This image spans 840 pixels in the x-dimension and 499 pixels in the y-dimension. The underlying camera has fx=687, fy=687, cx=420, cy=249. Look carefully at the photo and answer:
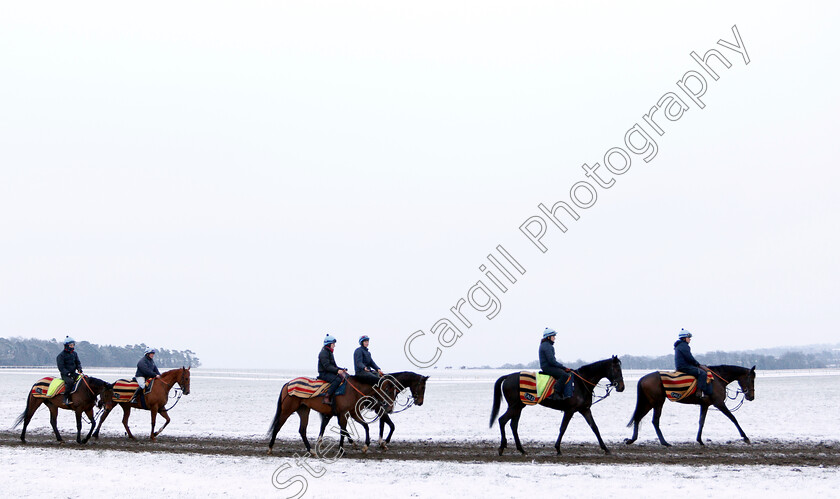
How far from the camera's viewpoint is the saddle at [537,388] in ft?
49.3

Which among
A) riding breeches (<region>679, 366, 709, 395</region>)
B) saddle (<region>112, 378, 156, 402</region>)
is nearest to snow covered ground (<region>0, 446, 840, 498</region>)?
riding breeches (<region>679, 366, 709, 395</region>)

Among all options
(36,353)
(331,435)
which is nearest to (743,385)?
(331,435)

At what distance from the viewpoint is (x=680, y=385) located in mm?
16328

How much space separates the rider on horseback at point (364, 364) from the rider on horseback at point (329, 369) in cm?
44

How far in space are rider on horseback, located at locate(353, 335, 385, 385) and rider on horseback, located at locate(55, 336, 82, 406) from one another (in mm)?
7639

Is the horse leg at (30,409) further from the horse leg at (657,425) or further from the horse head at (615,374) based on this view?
the horse leg at (657,425)

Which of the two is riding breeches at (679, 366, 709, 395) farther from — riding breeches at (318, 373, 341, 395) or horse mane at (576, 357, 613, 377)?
riding breeches at (318, 373, 341, 395)

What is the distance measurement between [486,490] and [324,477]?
300 centimetres

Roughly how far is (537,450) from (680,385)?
3.96 metres

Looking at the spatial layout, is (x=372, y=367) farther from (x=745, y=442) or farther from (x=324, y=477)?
(x=745, y=442)

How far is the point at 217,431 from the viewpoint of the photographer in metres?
19.5

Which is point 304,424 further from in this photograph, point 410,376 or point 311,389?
point 410,376

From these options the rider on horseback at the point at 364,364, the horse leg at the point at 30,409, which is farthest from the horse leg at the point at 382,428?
the horse leg at the point at 30,409

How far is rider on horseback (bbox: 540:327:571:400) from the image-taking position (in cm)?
1502
